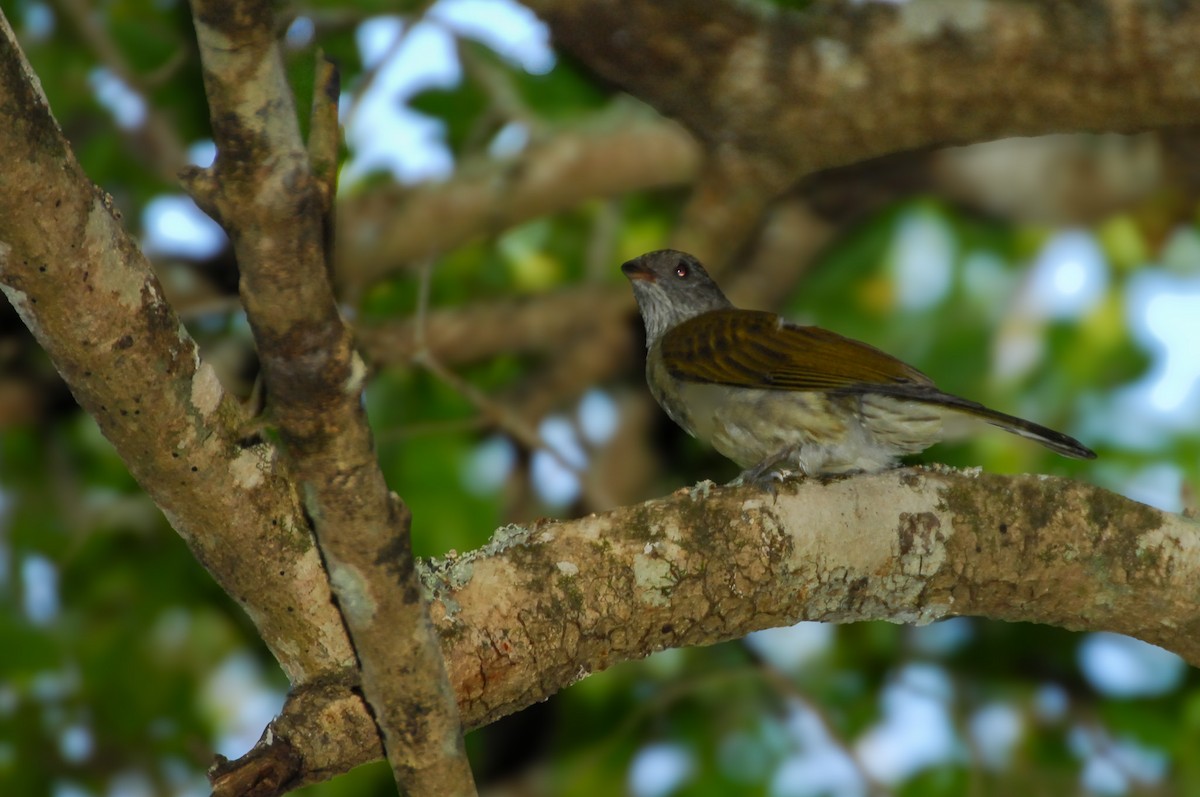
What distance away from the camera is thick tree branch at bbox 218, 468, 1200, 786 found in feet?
10.2

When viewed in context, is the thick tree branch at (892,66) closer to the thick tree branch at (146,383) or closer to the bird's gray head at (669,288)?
the bird's gray head at (669,288)

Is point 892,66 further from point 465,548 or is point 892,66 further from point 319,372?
point 319,372

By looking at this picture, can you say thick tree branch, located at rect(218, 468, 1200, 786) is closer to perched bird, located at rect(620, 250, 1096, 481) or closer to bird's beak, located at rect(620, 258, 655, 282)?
perched bird, located at rect(620, 250, 1096, 481)

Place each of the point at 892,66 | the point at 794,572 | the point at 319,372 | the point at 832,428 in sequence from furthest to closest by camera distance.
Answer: the point at 892,66 < the point at 832,428 < the point at 794,572 < the point at 319,372

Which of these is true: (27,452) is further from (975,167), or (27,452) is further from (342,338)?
(342,338)

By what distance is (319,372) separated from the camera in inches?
88.1

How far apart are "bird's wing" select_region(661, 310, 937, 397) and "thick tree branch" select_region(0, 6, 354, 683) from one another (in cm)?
182

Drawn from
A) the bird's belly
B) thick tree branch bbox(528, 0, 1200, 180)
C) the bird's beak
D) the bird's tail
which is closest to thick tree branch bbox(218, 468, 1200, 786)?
the bird's tail

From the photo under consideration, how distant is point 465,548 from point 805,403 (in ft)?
5.73

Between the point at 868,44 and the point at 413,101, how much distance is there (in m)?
2.10

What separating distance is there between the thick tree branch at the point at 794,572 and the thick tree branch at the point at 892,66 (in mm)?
1720

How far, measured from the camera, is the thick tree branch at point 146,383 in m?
2.39

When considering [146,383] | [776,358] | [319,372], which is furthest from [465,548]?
[319,372]

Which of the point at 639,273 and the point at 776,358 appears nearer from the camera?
the point at 776,358
